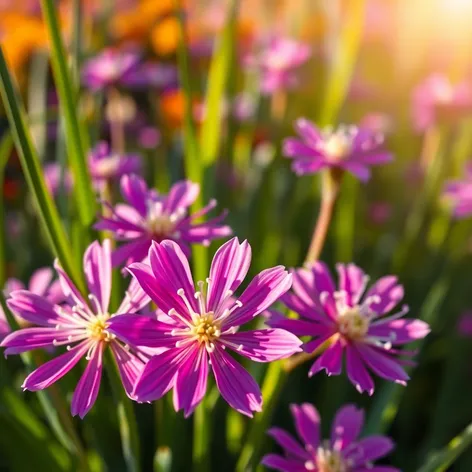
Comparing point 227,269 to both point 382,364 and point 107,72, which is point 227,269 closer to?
point 382,364

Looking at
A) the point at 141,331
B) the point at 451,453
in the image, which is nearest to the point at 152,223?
the point at 141,331

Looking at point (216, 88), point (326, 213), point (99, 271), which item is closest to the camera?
point (99, 271)

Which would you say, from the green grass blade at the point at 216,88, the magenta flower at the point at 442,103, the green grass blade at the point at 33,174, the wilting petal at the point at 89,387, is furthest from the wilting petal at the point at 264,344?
the magenta flower at the point at 442,103

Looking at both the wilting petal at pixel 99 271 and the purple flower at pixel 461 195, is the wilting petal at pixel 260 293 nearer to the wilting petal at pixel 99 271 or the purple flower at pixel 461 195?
the wilting petal at pixel 99 271

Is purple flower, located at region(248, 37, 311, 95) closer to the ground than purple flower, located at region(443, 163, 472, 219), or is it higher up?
higher up

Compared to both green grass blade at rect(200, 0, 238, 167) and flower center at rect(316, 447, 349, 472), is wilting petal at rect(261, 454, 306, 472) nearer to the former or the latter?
flower center at rect(316, 447, 349, 472)

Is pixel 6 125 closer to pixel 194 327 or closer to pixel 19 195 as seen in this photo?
pixel 19 195

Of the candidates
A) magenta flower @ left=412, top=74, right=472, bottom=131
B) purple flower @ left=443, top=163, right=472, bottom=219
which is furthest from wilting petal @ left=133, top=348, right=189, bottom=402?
magenta flower @ left=412, top=74, right=472, bottom=131
